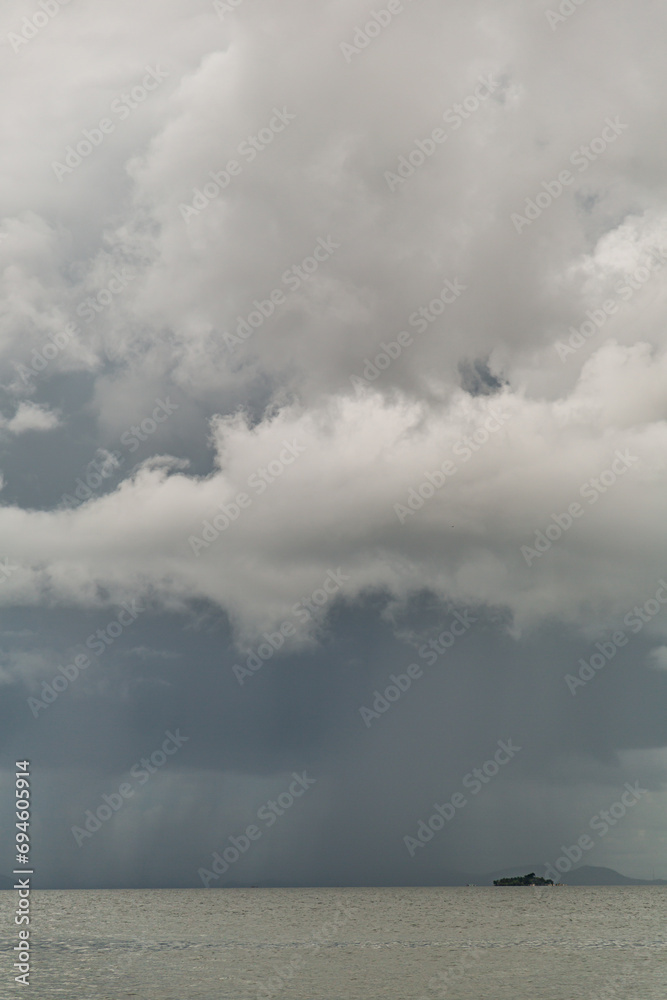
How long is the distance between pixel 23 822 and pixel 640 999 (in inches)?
1857

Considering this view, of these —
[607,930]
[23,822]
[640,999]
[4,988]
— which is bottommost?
[607,930]

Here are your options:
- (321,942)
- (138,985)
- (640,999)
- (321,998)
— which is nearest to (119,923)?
(321,942)

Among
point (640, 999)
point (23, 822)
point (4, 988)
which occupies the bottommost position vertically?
point (640, 999)

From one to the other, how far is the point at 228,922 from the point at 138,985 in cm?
10611

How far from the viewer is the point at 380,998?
197ft

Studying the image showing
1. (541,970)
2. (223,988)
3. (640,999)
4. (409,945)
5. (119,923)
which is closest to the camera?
(640,999)

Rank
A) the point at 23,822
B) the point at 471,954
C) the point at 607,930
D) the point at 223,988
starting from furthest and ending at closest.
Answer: the point at 607,930 → the point at 471,954 → the point at 223,988 → the point at 23,822

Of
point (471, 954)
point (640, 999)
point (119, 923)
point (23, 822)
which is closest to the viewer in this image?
point (23, 822)

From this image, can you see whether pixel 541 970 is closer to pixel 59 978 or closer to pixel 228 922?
pixel 59 978

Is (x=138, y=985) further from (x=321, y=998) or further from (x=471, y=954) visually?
(x=471, y=954)

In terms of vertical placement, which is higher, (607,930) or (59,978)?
(59,978)

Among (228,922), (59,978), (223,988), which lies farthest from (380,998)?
(228,922)

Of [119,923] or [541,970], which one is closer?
[541,970]

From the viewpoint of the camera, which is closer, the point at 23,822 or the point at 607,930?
the point at 23,822
